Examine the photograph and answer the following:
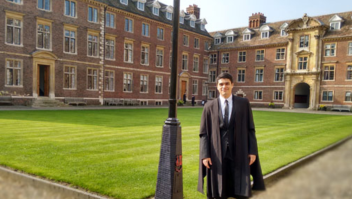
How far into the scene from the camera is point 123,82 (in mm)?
33094

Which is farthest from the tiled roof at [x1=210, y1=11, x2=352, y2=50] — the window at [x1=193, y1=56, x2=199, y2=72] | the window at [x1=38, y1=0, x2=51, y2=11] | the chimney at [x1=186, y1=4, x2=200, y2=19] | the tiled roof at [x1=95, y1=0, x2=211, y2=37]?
the window at [x1=38, y1=0, x2=51, y2=11]

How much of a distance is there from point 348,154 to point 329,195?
13.7ft

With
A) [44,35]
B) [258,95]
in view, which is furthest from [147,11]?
[258,95]

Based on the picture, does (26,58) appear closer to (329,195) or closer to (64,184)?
(64,184)

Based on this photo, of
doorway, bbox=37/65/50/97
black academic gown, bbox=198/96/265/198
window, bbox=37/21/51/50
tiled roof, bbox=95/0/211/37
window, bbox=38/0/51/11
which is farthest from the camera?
tiled roof, bbox=95/0/211/37

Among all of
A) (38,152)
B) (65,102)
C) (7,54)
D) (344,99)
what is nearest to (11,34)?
(7,54)

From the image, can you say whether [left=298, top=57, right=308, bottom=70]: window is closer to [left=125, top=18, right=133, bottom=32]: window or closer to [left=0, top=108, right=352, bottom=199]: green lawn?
[left=125, top=18, right=133, bottom=32]: window

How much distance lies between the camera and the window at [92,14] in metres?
29.1

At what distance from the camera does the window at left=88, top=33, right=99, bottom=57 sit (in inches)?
1161

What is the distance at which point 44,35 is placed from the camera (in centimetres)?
2570

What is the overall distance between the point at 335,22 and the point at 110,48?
2893 centimetres

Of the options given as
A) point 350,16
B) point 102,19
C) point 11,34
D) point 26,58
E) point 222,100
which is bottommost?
point 222,100

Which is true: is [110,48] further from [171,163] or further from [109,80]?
[171,163]

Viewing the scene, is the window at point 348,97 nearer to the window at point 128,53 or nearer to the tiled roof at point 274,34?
the tiled roof at point 274,34
